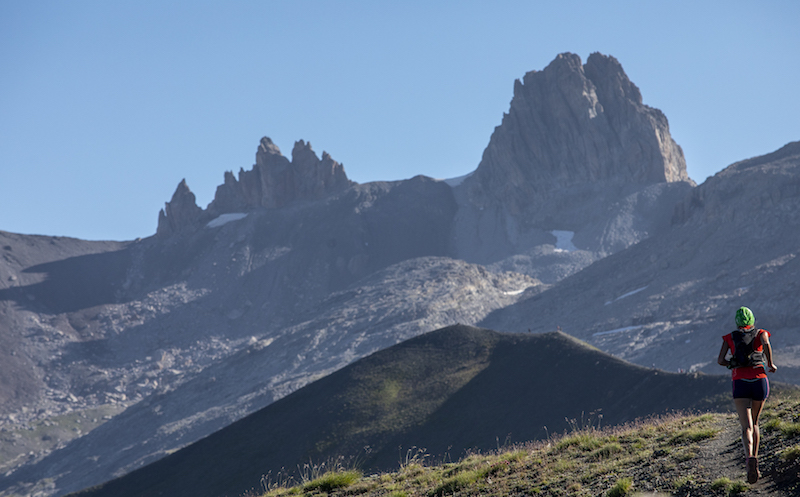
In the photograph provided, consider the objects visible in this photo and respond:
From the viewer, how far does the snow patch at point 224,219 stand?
17338cm

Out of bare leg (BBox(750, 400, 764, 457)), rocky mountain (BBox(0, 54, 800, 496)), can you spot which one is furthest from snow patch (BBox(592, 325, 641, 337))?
bare leg (BBox(750, 400, 764, 457))

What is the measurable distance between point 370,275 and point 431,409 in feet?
342

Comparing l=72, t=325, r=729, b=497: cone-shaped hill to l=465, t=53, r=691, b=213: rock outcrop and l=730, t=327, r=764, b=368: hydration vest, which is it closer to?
l=730, t=327, r=764, b=368: hydration vest

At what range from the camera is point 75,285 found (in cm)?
15525

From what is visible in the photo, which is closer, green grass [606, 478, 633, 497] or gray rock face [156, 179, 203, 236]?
green grass [606, 478, 633, 497]

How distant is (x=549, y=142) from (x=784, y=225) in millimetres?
83597

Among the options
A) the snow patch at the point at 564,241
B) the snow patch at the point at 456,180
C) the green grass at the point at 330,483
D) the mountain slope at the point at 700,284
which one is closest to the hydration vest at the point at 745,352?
the green grass at the point at 330,483

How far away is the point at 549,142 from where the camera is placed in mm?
167500

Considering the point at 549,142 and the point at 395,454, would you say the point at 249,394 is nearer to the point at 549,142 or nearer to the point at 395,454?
the point at 395,454

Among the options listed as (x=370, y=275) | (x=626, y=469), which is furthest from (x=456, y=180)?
(x=626, y=469)

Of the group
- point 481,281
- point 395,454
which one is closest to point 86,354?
point 481,281

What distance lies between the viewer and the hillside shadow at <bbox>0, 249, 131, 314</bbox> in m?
144

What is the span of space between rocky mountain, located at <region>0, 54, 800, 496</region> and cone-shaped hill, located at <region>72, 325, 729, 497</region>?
29.1m

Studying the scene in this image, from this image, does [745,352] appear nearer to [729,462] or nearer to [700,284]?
[729,462]
